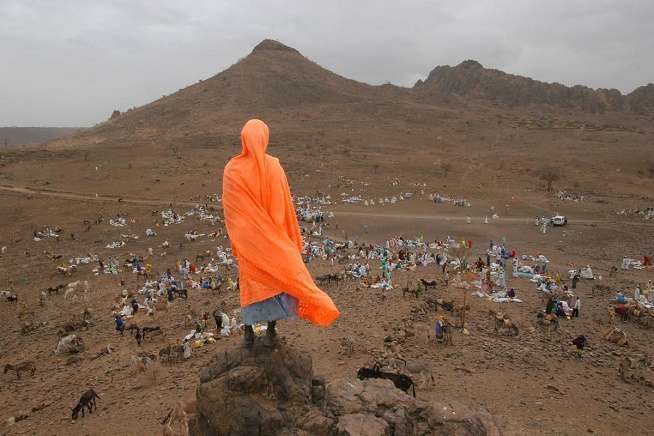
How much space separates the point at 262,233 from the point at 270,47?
321 ft

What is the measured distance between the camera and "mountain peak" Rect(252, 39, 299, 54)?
94.7 meters

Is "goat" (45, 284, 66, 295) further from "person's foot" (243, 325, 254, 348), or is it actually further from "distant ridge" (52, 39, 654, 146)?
"distant ridge" (52, 39, 654, 146)

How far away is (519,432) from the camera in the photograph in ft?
25.8

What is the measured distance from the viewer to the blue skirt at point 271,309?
5.61 meters

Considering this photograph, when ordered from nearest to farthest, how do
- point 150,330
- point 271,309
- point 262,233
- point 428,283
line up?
point 262,233, point 271,309, point 150,330, point 428,283

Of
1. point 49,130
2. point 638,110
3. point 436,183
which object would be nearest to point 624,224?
point 436,183

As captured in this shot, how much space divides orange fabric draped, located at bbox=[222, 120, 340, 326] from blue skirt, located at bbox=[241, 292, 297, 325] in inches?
6.3

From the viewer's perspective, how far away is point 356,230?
27125 mm

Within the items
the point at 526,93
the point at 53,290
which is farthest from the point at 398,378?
the point at 526,93

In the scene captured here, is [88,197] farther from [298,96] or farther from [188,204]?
[298,96]

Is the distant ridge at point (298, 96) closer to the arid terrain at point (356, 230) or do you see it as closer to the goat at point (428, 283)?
the arid terrain at point (356, 230)

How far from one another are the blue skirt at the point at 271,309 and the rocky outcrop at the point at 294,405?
0.51 metres

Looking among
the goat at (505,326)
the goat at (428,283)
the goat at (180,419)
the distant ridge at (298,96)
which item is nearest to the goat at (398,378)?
the goat at (180,419)

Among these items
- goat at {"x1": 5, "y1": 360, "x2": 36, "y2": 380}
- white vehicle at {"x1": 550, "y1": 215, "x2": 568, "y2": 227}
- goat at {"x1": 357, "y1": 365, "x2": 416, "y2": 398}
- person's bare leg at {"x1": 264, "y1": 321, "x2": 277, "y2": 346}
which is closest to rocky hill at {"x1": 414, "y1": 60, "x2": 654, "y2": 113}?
white vehicle at {"x1": 550, "y1": 215, "x2": 568, "y2": 227}
